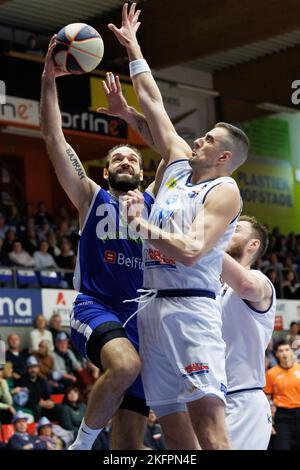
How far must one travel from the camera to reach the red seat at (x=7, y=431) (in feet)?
44.3

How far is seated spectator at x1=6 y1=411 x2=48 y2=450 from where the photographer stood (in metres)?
13.3

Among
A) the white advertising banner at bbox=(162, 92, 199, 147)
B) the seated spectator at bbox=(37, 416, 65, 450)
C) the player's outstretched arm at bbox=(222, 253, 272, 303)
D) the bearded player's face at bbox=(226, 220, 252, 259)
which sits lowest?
the seated spectator at bbox=(37, 416, 65, 450)

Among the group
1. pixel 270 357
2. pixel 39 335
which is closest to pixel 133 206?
pixel 39 335

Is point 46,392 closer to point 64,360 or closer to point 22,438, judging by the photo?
point 64,360

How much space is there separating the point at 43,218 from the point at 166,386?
1610 centimetres

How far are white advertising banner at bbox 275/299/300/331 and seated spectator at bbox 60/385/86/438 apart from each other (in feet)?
25.4

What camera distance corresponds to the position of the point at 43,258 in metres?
18.5

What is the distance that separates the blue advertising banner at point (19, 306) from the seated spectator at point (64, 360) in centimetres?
83

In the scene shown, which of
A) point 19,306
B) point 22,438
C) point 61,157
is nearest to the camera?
point 61,157

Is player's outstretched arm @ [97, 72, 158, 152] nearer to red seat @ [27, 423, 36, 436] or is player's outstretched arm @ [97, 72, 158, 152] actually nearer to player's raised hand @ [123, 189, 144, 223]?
player's raised hand @ [123, 189, 144, 223]

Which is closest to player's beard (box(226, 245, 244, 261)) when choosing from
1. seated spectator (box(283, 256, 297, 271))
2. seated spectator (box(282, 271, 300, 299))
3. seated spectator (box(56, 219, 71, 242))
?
seated spectator (box(56, 219, 71, 242))

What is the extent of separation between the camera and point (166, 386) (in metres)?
5.34

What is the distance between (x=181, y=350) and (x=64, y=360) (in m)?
11.3

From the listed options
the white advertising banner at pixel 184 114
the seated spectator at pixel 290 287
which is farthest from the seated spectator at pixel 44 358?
the white advertising banner at pixel 184 114
